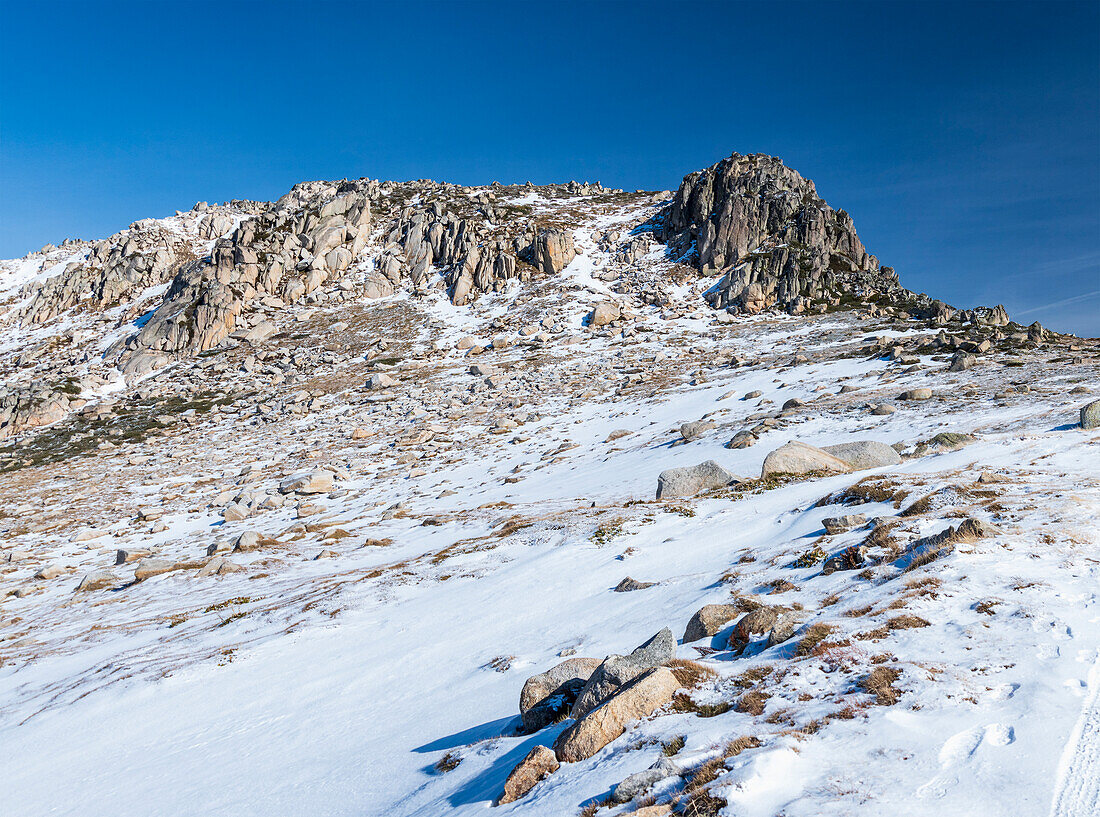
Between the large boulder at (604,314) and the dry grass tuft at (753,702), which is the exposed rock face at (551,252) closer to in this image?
the large boulder at (604,314)

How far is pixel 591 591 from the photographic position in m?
13.6

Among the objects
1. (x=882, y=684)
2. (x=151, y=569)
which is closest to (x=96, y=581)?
(x=151, y=569)

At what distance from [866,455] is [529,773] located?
18.3 m

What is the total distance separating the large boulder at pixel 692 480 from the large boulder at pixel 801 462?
136 cm

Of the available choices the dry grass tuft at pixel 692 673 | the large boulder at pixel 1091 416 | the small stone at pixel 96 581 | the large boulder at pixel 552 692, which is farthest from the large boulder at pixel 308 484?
the large boulder at pixel 1091 416

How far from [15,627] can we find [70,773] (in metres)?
12.9

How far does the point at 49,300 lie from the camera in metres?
102

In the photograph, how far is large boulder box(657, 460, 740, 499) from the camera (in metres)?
20.2

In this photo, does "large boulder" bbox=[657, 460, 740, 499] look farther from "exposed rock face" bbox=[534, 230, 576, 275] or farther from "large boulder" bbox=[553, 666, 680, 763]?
"exposed rock face" bbox=[534, 230, 576, 275]

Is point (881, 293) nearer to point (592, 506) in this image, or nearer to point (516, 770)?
point (592, 506)

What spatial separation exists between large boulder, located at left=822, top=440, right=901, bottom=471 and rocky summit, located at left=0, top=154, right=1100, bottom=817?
0.16 metres

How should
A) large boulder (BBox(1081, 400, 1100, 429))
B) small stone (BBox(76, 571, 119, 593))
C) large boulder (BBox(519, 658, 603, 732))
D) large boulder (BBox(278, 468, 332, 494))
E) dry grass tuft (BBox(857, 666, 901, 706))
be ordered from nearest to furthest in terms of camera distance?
dry grass tuft (BBox(857, 666, 901, 706)) < large boulder (BBox(519, 658, 603, 732)) < large boulder (BBox(1081, 400, 1100, 429)) < small stone (BBox(76, 571, 119, 593)) < large boulder (BBox(278, 468, 332, 494))

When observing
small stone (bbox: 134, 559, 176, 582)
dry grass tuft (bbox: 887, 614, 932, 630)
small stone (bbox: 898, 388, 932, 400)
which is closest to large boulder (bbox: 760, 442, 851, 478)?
small stone (bbox: 898, 388, 932, 400)

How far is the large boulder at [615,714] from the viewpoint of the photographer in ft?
20.1
